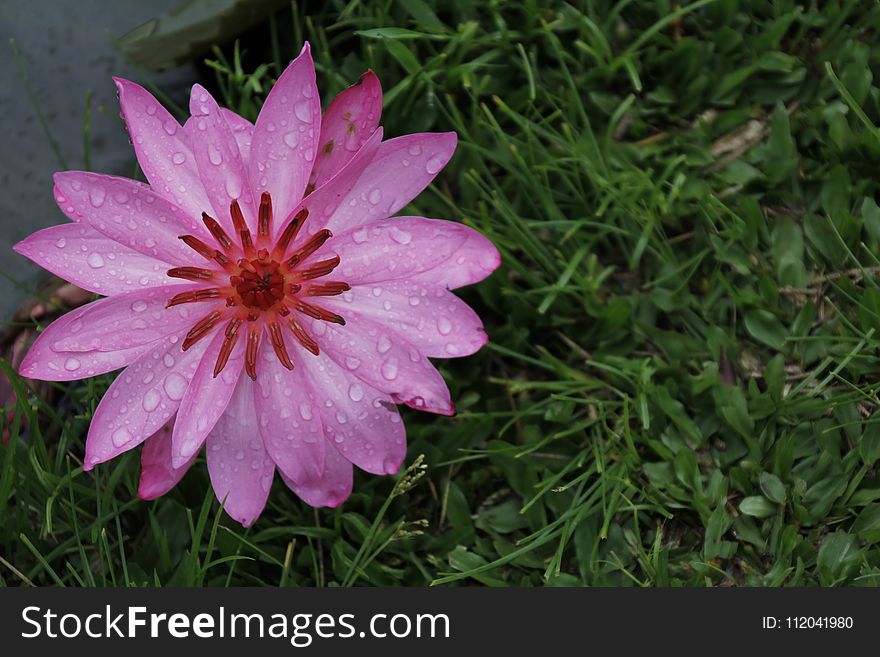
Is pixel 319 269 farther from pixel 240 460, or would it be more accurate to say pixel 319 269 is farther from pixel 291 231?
pixel 240 460

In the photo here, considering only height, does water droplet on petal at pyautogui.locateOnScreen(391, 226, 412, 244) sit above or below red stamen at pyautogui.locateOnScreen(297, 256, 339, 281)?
above

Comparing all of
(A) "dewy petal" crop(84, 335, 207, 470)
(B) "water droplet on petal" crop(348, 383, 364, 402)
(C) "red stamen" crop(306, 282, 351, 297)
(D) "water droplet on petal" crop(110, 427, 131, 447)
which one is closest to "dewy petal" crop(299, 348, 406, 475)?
(B) "water droplet on petal" crop(348, 383, 364, 402)

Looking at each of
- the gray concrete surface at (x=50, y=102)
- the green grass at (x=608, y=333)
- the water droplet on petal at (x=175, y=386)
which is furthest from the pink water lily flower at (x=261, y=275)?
the gray concrete surface at (x=50, y=102)

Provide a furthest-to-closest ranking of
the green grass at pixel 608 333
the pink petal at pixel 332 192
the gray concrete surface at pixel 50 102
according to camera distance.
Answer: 1. the gray concrete surface at pixel 50 102
2. the green grass at pixel 608 333
3. the pink petal at pixel 332 192

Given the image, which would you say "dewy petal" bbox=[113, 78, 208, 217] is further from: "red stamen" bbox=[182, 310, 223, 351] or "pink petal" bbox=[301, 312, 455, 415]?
"pink petal" bbox=[301, 312, 455, 415]

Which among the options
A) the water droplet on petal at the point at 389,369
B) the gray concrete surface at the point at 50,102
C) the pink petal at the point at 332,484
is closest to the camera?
the water droplet on petal at the point at 389,369

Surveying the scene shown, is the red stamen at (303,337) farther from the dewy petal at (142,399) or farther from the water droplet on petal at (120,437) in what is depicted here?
the water droplet on petal at (120,437)

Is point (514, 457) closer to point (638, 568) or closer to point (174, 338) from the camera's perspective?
point (638, 568)

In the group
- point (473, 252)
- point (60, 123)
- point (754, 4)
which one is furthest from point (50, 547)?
point (754, 4)
